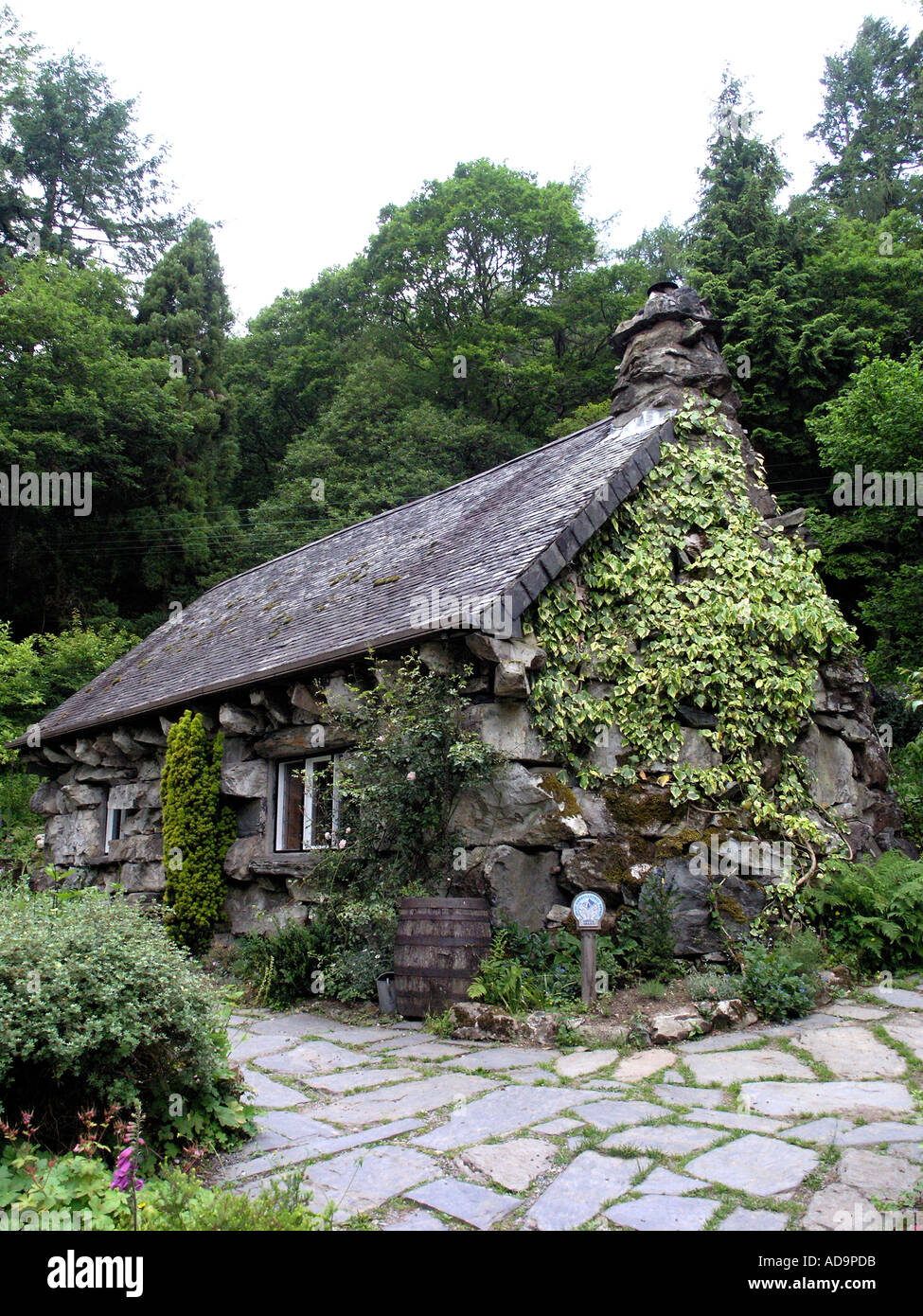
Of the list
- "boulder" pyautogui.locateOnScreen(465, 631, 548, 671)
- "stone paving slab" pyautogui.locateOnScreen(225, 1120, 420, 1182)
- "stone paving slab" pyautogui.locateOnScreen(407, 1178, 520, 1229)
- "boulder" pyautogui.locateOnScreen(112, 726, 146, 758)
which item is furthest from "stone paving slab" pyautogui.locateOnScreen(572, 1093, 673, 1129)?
"boulder" pyautogui.locateOnScreen(112, 726, 146, 758)

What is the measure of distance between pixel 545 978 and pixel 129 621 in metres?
19.4

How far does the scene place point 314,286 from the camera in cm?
3080

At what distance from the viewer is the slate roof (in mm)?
7852

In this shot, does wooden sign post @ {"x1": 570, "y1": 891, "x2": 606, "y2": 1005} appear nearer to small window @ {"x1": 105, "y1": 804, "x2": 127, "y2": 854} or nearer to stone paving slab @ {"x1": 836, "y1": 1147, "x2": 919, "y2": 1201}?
stone paving slab @ {"x1": 836, "y1": 1147, "x2": 919, "y2": 1201}

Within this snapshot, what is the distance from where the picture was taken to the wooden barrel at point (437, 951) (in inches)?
254

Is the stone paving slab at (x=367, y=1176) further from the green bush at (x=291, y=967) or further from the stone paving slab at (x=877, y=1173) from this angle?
the green bush at (x=291, y=967)

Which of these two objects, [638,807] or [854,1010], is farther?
[638,807]

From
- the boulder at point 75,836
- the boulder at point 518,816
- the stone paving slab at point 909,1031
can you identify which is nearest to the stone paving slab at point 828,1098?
the stone paving slab at point 909,1031

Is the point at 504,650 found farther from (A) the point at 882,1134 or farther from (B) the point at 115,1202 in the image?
(B) the point at 115,1202

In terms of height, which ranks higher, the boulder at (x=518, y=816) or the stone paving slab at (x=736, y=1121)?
the boulder at (x=518, y=816)

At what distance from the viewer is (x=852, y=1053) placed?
17.5 feet

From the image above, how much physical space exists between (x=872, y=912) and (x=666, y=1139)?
426cm

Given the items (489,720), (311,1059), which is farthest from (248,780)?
(311,1059)

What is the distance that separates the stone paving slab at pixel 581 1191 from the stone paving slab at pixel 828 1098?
1.06 meters
